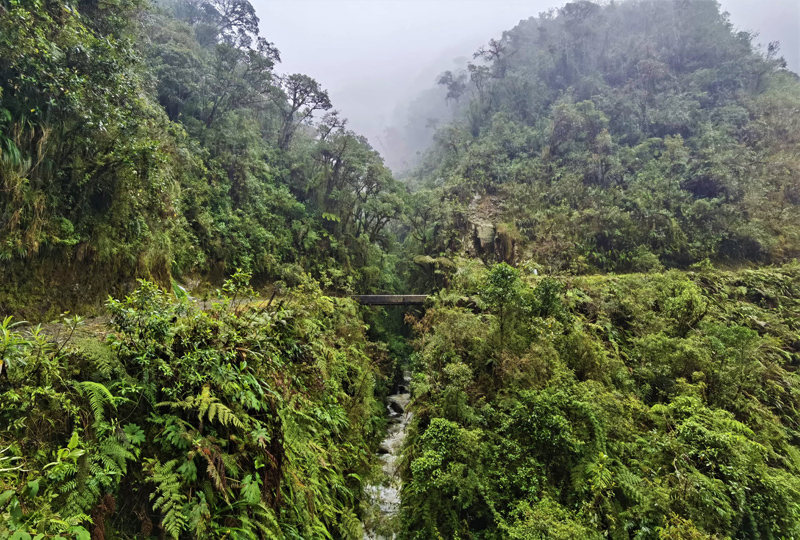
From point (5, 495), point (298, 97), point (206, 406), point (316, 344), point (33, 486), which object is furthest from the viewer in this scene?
point (298, 97)

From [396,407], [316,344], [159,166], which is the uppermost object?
[159,166]

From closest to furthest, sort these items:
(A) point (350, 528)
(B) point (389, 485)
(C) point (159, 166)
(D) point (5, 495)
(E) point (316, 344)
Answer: (D) point (5, 495) < (A) point (350, 528) < (E) point (316, 344) < (B) point (389, 485) < (C) point (159, 166)

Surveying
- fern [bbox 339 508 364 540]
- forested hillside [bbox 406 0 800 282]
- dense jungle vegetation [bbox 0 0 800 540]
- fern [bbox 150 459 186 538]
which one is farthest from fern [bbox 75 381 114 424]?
forested hillside [bbox 406 0 800 282]

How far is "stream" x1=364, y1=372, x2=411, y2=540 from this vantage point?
6.52 m

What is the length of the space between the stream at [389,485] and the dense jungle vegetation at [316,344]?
10.9 inches

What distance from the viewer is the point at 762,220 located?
1939 centimetres

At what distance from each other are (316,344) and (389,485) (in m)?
4.10

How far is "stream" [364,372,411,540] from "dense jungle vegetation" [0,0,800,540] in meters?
0.28

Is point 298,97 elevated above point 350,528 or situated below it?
above

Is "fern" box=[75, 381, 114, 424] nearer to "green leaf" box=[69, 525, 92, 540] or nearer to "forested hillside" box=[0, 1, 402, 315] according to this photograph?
"green leaf" box=[69, 525, 92, 540]

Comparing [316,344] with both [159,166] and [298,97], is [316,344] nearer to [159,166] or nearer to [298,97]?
[159,166]

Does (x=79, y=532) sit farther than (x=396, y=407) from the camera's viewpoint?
No

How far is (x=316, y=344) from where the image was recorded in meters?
6.17

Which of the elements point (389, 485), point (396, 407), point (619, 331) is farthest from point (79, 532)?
point (396, 407)
